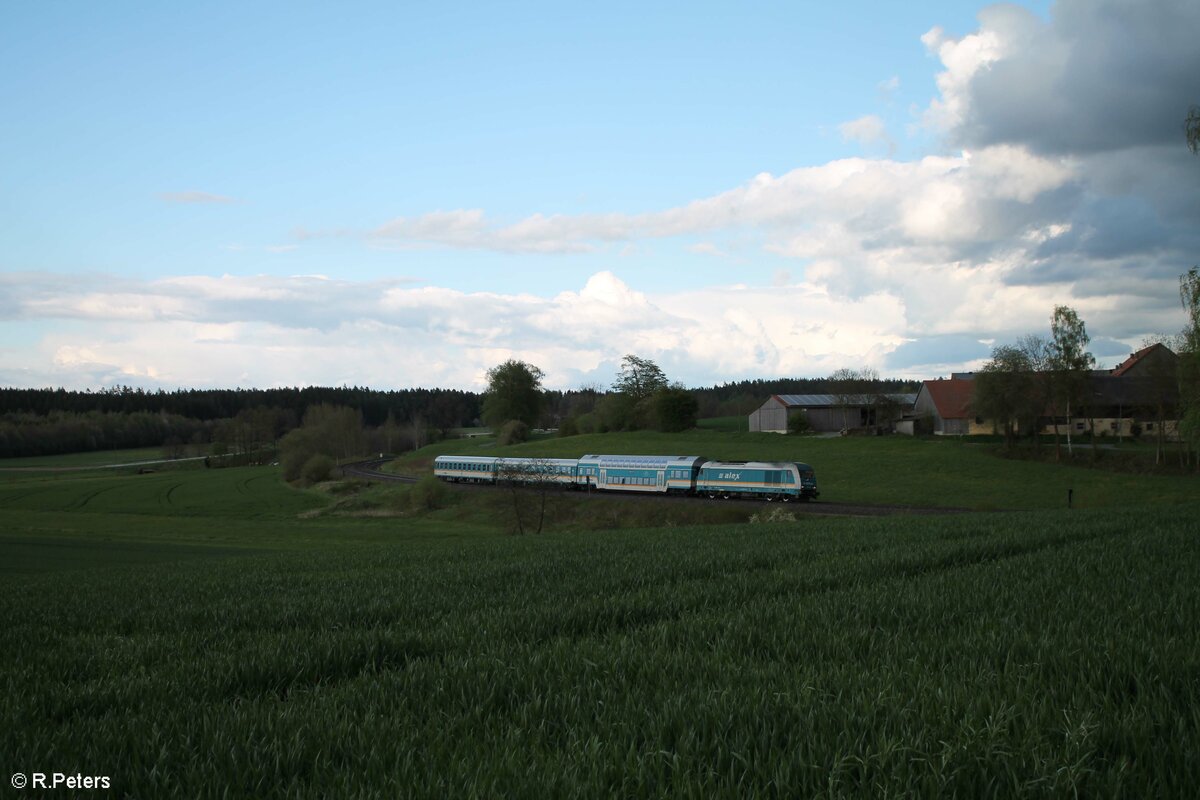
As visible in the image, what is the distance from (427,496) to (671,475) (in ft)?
72.4

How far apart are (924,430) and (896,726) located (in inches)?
3826

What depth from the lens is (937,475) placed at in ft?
206

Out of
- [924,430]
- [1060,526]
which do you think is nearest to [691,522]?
[1060,526]

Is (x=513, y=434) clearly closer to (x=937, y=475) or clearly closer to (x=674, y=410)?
(x=674, y=410)

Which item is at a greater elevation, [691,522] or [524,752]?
[524,752]

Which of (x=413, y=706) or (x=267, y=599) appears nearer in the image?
(x=413, y=706)

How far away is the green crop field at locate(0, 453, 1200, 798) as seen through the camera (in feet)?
15.3

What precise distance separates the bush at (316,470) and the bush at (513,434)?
3173 cm

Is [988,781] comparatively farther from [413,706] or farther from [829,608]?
[829,608]

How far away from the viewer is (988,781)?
14.3 feet

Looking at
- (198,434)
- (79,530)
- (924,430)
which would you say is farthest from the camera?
(198,434)

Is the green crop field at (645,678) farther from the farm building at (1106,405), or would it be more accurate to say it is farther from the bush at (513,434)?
the bush at (513,434)

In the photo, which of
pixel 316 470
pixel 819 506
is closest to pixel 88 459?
pixel 316 470

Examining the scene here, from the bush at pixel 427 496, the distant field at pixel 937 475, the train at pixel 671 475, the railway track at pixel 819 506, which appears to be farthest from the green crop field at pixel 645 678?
the bush at pixel 427 496
